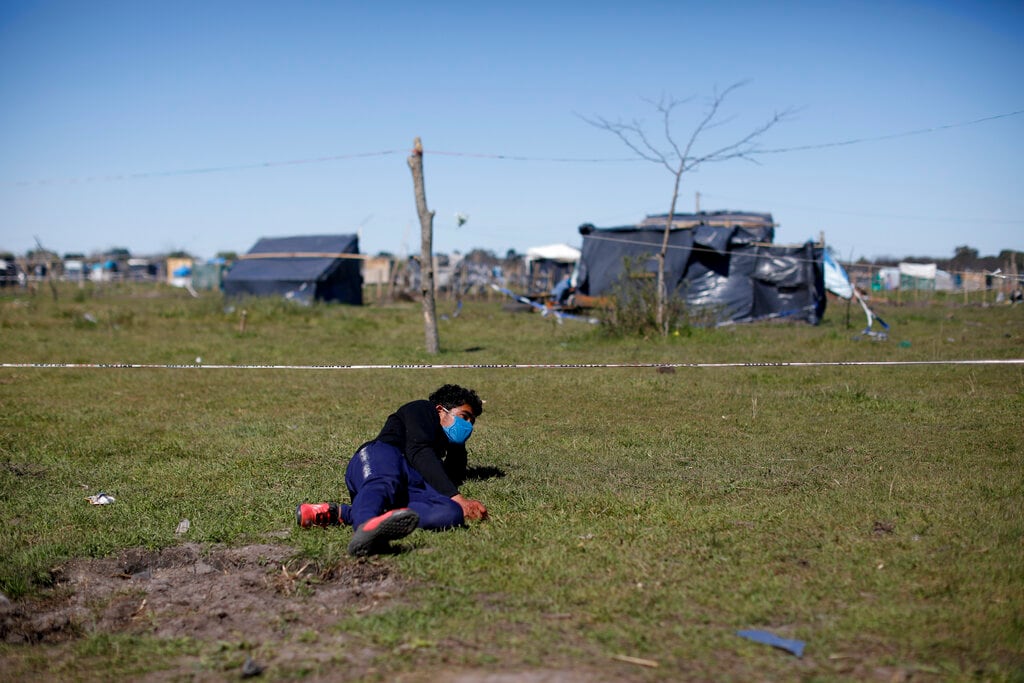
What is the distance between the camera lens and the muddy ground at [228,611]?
12.7 feet

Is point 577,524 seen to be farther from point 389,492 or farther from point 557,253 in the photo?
point 557,253

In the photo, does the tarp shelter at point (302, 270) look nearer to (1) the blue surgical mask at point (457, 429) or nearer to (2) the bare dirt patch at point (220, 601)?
(1) the blue surgical mask at point (457, 429)

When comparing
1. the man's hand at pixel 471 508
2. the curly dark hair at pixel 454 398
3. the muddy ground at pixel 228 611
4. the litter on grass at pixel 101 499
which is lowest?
the muddy ground at pixel 228 611

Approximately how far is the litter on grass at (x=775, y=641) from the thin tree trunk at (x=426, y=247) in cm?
1343

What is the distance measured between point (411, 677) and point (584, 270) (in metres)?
25.2

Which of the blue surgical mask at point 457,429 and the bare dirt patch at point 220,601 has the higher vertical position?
the blue surgical mask at point 457,429

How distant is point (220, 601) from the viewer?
4742mm

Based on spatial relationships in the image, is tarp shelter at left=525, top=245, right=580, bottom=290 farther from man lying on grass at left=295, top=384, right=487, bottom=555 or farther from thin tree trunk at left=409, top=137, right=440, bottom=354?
man lying on grass at left=295, top=384, right=487, bottom=555

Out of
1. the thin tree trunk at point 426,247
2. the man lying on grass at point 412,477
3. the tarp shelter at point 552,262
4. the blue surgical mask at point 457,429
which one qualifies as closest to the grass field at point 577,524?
the man lying on grass at point 412,477

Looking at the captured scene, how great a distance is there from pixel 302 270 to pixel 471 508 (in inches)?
1194

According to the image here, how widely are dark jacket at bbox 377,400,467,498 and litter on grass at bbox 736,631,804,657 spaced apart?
2.39 meters

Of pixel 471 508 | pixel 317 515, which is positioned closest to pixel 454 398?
pixel 471 508

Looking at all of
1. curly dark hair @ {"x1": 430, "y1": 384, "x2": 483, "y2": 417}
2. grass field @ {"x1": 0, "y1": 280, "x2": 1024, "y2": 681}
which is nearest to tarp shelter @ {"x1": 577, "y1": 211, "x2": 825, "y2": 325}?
grass field @ {"x1": 0, "y1": 280, "x2": 1024, "y2": 681}

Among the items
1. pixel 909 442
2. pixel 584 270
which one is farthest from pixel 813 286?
pixel 909 442
